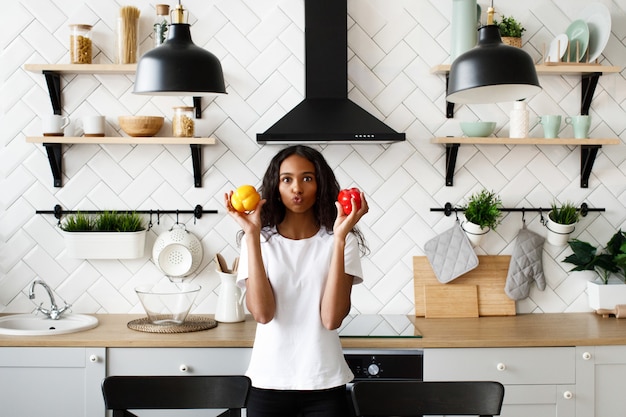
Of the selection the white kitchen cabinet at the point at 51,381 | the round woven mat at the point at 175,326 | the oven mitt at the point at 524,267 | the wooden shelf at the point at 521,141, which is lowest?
the white kitchen cabinet at the point at 51,381

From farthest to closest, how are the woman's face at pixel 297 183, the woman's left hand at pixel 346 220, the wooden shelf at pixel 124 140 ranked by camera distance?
the wooden shelf at pixel 124 140
the woman's face at pixel 297 183
the woman's left hand at pixel 346 220

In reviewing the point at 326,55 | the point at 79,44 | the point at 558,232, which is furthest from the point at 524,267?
the point at 79,44

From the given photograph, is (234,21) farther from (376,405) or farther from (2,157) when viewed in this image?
(376,405)

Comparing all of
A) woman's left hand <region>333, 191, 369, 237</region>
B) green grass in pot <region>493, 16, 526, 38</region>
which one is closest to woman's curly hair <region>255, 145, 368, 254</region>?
woman's left hand <region>333, 191, 369, 237</region>

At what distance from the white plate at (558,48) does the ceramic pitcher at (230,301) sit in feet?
5.73

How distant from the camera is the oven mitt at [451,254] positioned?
11.6 feet

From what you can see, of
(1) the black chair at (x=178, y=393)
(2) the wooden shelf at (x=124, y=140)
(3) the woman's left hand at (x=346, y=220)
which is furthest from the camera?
(2) the wooden shelf at (x=124, y=140)

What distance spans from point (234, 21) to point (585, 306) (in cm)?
213

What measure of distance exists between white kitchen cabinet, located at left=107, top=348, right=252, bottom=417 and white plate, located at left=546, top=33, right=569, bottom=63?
6.22 feet

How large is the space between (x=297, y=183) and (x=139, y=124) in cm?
127

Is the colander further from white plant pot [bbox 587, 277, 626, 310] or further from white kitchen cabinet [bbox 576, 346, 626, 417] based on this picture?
white plant pot [bbox 587, 277, 626, 310]

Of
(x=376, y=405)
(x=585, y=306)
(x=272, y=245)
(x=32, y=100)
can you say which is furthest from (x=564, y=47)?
(x=32, y=100)

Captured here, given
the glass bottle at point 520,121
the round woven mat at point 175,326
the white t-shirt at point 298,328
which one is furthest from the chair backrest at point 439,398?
the glass bottle at point 520,121

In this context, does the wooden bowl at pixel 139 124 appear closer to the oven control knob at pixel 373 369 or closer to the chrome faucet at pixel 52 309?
the chrome faucet at pixel 52 309
